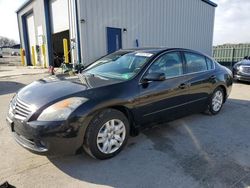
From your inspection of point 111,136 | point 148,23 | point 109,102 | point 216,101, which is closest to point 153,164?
point 111,136

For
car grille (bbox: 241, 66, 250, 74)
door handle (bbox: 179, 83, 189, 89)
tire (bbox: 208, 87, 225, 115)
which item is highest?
door handle (bbox: 179, 83, 189, 89)

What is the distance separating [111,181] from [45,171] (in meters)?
0.86

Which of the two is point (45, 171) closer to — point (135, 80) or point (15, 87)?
point (135, 80)

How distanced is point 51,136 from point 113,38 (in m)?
9.51

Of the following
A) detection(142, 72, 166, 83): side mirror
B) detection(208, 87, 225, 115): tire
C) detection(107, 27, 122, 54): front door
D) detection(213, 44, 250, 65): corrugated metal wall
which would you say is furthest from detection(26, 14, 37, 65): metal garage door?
detection(213, 44, 250, 65): corrugated metal wall

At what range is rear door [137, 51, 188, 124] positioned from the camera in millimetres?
3389

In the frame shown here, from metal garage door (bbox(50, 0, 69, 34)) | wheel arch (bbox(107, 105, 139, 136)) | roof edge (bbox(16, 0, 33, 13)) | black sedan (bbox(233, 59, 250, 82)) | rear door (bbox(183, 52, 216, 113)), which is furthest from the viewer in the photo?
roof edge (bbox(16, 0, 33, 13))

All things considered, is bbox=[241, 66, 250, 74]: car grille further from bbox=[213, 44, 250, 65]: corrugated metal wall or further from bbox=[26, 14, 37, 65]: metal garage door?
bbox=[26, 14, 37, 65]: metal garage door

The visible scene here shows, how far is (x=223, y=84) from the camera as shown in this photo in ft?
16.8

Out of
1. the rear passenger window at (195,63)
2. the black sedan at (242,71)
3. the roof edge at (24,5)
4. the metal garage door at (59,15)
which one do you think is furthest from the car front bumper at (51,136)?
the roof edge at (24,5)

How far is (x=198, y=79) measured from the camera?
4.36m

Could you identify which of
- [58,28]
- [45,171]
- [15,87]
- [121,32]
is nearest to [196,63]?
[45,171]

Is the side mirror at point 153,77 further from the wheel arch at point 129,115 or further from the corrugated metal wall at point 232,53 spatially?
the corrugated metal wall at point 232,53

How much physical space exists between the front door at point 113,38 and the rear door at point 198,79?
717 cm
